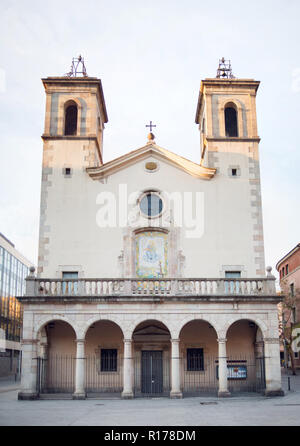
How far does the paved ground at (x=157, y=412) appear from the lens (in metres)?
14.0

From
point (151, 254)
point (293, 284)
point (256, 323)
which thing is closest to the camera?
point (256, 323)

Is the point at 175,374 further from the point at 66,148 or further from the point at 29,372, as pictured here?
the point at 66,148

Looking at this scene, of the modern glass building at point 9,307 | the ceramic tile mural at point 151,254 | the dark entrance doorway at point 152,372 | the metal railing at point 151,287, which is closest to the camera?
the metal railing at point 151,287

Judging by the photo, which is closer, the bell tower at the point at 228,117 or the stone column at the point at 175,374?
the stone column at the point at 175,374

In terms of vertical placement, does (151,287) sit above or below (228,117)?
below

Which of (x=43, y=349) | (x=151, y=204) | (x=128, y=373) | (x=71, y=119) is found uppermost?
(x=71, y=119)

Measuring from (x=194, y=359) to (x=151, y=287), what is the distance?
4.82m

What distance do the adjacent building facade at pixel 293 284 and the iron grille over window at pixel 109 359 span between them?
21.8 metres

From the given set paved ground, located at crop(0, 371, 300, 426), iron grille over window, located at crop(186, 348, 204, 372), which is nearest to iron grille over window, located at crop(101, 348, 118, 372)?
paved ground, located at crop(0, 371, 300, 426)

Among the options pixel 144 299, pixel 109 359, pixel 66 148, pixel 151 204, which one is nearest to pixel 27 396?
pixel 109 359

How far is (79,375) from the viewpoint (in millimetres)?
22125

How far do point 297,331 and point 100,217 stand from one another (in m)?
23.8

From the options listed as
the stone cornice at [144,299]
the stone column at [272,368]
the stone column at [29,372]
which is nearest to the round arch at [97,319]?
the stone cornice at [144,299]

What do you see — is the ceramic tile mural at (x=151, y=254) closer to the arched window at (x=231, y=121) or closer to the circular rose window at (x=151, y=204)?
the circular rose window at (x=151, y=204)
